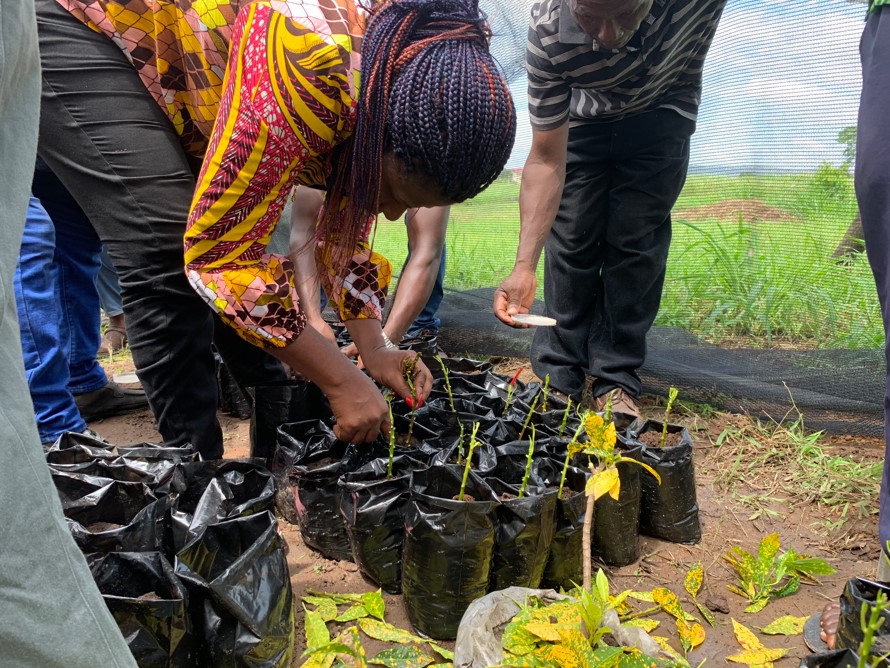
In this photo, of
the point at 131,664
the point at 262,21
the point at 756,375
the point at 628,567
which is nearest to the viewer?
the point at 131,664

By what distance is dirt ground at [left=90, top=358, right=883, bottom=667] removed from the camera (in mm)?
1587

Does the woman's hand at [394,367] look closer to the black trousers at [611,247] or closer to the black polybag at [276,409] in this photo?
the black polybag at [276,409]

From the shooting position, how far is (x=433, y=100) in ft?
3.69

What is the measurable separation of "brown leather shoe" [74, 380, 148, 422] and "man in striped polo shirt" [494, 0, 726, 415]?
6.18 feet

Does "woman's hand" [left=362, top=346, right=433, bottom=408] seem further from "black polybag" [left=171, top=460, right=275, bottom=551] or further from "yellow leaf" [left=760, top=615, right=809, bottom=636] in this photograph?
"yellow leaf" [left=760, top=615, right=809, bottom=636]

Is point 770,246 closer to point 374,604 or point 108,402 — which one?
point 374,604

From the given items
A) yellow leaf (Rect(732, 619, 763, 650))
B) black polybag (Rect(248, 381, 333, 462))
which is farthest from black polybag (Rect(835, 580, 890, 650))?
black polybag (Rect(248, 381, 333, 462))

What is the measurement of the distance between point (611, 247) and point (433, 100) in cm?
160

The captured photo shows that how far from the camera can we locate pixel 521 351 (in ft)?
11.4

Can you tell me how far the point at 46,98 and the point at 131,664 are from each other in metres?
1.36

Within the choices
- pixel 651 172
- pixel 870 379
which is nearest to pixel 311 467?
pixel 651 172

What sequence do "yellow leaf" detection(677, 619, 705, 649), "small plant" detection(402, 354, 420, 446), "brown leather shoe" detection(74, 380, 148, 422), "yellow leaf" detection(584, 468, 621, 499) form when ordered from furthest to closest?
"brown leather shoe" detection(74, 380, 148, 422)
"small plant" detection(402, 354, 420, 446)
"yellow leaf" detection(677, 619, 705, 649)
"yellow leaf" detection(584, 468, 621, 499)

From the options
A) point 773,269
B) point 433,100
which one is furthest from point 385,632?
point 773,269

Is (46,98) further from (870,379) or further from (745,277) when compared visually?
(745,277)
